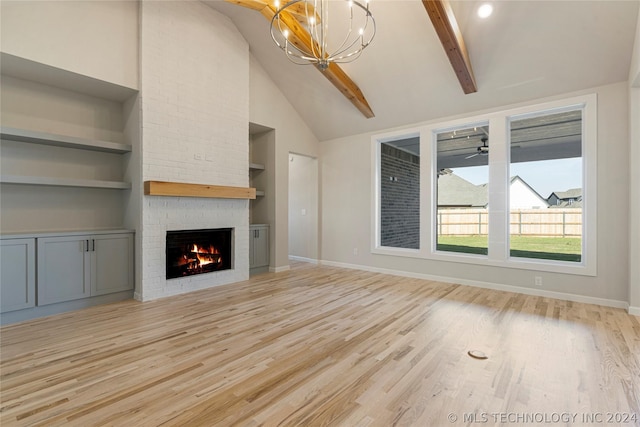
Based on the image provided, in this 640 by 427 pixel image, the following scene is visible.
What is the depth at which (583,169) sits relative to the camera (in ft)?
13.1

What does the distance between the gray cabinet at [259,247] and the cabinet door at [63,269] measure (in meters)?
2.42

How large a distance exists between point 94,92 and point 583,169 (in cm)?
667

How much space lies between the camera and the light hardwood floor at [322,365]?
5.70 feet

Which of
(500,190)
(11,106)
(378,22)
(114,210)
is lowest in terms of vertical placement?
(114,210)

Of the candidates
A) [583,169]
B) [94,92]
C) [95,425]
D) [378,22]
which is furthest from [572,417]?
[94,92]

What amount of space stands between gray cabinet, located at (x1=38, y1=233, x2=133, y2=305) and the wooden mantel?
29.0 inches

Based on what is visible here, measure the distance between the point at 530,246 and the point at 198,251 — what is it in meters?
5.15

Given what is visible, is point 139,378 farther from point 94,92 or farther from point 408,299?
point 94,92

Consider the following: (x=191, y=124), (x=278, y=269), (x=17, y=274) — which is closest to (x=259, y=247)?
(x=278, y=269)

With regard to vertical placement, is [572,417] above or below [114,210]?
below

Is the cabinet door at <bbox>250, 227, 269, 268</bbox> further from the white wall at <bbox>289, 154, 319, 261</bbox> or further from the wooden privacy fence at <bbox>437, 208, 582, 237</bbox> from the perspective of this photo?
the wooden privacy fence at <bbox>437, 208, 582, 237</bbox>

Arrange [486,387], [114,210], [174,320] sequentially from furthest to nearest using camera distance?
[114,210], [174,320], [486,387]

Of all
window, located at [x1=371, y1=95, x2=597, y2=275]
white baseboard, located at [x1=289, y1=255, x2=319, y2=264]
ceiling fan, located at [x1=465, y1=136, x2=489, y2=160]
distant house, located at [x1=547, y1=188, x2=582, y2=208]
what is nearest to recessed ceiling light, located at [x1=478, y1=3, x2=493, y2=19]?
window, located at [x1=371, y1=95, x2=597, y2=275]

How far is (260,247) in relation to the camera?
18.4 feet
